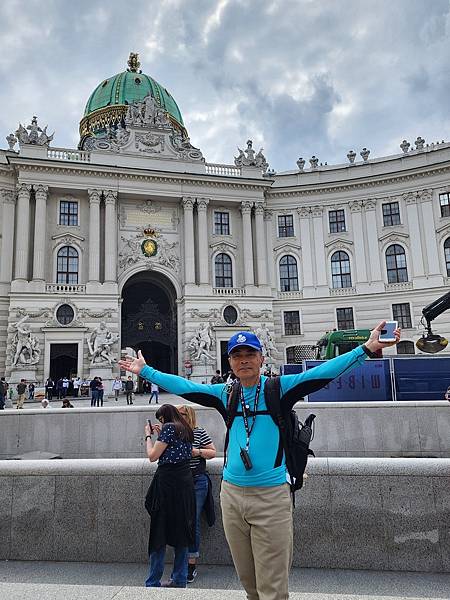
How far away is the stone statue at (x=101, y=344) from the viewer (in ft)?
108

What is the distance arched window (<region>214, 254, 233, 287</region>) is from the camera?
3944cm

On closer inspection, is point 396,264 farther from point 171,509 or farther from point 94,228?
point 171,509

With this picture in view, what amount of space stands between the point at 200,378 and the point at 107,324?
842 cm

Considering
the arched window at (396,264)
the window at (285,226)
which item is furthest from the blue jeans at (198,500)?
the window at (285,226)

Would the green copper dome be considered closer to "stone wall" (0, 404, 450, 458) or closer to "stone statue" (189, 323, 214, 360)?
"stone statue" (189, 323, 214, 360)

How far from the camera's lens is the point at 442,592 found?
4312mm

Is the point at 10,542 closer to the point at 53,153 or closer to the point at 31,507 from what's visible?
the point at 31,507

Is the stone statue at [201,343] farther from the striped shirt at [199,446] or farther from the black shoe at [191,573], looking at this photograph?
the black shoe at [191,573]

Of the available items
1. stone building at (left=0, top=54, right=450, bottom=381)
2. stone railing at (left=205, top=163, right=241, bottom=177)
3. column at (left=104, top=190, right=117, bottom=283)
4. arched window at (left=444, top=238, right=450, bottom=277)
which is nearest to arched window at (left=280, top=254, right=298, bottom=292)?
stone building at (left=0, top=54, right=450, bottom=381)

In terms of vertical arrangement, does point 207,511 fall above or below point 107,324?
below

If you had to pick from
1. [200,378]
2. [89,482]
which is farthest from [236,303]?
A: [89,482]

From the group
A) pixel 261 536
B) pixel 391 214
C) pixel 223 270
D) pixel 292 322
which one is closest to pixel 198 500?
pixel 261 536

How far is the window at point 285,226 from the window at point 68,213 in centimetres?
1854

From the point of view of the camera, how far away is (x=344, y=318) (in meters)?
39.4
